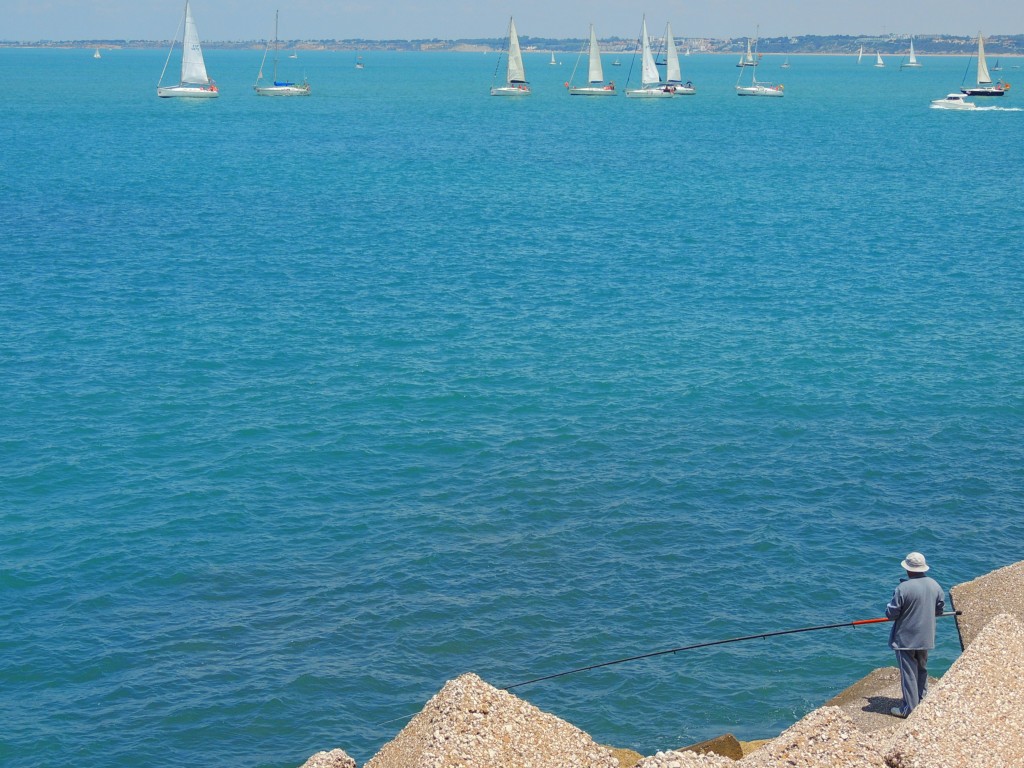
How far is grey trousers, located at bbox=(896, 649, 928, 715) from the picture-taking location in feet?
46.2

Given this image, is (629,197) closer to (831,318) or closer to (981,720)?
(831,318)

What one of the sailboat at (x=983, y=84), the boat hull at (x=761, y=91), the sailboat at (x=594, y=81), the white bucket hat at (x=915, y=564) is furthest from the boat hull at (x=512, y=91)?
the white bucket hat at (x=915, y=564)

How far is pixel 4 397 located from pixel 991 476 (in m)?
25.9

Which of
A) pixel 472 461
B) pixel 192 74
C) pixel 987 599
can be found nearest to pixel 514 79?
pixel 192 74

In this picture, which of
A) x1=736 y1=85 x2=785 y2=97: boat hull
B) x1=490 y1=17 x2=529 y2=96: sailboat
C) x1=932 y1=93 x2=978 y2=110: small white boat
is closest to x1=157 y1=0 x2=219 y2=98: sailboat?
x1=490 y1=17 x2=529 y2=96: sailboat

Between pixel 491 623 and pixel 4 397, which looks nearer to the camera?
pixel 491 623

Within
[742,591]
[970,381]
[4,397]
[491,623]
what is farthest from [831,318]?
[4,397]

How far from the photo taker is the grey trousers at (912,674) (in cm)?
1409

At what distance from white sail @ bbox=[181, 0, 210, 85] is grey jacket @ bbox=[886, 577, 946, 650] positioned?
136 m

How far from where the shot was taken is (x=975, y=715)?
12.1 m

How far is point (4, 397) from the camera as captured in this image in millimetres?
32406

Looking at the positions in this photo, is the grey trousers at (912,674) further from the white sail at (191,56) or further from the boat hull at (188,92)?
the boat hull at (188,92)

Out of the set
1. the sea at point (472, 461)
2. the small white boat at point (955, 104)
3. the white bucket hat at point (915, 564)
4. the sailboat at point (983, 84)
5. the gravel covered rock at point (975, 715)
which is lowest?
the sea at point (472, 461)

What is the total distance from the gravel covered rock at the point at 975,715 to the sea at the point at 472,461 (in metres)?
5.19
